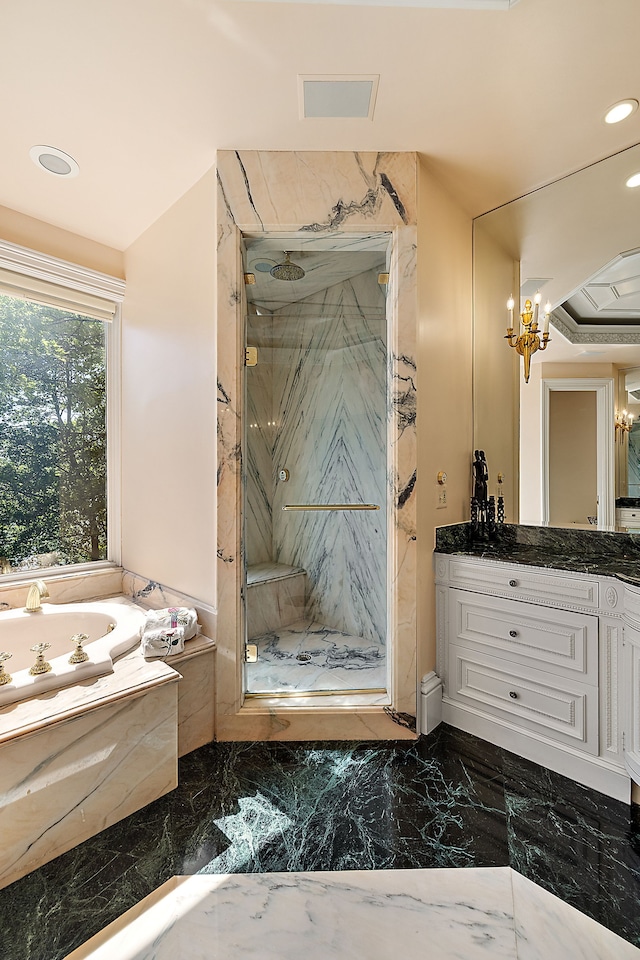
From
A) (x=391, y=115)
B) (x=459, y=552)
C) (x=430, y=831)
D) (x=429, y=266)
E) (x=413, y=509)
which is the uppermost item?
(x=391, y=115)

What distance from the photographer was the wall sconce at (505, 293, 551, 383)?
88.5 inches

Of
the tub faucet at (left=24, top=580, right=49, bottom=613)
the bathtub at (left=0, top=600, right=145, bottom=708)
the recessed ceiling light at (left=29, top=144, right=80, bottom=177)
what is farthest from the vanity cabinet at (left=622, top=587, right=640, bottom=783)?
the recessed ceiling light at (left=29, top=144, right=80, bottom=177)

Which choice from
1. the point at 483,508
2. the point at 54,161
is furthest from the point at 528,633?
the point at 54,161

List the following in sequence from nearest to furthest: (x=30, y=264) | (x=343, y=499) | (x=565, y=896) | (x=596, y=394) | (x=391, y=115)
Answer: (x=565, y=896) → (x=391, y=115) → (x=596, y=394) → (x=30, y=264) → (x=343, y=499)

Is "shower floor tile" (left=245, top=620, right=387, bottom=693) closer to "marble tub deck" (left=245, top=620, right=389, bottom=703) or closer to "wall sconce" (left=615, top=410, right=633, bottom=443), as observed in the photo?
"marble tub deck" (left=245, top=620, right=389, bottom=703)

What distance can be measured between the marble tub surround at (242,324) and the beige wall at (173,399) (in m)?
0.11

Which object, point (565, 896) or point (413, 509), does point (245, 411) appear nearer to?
point (413, 509)

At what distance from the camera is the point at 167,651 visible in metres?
1.81

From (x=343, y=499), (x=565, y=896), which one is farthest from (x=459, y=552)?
(x=565, y=896)

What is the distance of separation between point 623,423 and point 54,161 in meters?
2.94

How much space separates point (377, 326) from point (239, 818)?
7.16 feet

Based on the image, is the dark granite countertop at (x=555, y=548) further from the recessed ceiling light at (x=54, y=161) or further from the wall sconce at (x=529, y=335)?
the recessed ceiling light at (x=54, y=161)

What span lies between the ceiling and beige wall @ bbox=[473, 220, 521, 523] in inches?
14.0

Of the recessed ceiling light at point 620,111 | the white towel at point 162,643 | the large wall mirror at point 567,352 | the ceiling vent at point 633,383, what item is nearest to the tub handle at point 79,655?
the white towel at point 162,643
